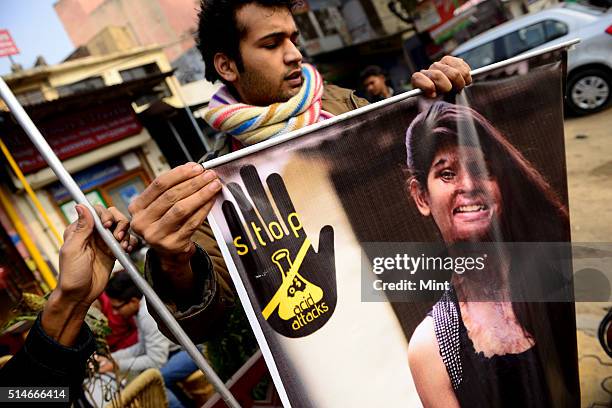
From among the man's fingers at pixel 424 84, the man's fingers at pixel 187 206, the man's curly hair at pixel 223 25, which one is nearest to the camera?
the man's fingers at pixel 187 206

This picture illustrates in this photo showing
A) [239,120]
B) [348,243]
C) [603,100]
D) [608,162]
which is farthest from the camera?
[603,100]

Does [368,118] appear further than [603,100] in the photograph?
No

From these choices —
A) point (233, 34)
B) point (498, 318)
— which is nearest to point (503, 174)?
point (498, 318)

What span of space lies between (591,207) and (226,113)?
3.65 meters

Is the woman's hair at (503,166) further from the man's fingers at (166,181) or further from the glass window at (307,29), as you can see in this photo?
the glass window at (307,29)

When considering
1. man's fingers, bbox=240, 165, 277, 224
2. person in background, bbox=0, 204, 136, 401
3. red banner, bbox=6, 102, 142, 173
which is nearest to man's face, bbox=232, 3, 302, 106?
man's fingers, bbox=240, 165, 277, 224

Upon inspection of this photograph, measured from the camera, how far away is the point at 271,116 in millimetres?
1374

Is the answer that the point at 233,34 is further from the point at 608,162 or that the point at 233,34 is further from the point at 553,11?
the point at 553,11

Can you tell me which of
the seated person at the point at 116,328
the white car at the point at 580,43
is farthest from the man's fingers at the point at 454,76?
the white car at the point at 580,43

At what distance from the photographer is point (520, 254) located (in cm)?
131

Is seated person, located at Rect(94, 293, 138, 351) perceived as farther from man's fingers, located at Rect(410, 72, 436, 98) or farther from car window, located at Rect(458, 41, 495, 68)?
car window, located at Rect(458, 41, 495, 68)

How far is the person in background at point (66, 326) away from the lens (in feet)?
2.88

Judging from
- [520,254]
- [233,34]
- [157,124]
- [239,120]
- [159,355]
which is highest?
[157,124]

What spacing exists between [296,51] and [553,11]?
6704mm
